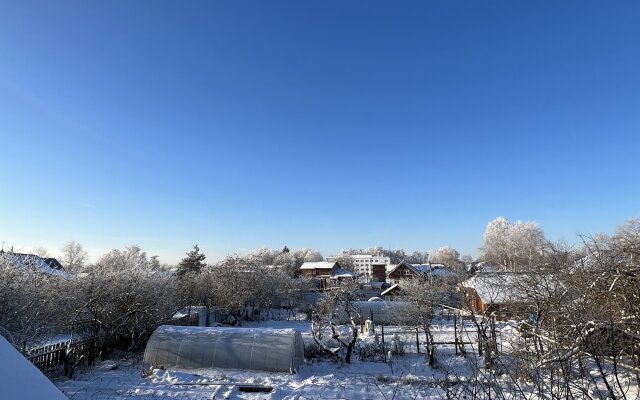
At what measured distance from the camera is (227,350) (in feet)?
50.3

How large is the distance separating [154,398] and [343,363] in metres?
8.57

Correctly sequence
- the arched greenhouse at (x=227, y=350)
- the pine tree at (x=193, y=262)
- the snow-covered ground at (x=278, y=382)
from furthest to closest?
the pine tree at (x=193, y=262) → the arched greenhouse at (x=227, y=350) → the snow-covered ground at (x=278, y=382)

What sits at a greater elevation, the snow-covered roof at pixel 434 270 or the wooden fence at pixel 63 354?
the snow-covered roof at pixel 434 270

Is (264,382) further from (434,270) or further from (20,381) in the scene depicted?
(434,270)

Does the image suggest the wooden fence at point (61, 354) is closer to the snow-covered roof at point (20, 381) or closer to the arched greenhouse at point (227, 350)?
the arched greenhouse at point (227, 350)

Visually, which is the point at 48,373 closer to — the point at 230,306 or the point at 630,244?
the point at 630,244

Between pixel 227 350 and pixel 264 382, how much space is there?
2.54 metres

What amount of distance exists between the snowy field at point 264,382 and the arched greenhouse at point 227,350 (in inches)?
14.4

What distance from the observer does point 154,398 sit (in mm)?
11562

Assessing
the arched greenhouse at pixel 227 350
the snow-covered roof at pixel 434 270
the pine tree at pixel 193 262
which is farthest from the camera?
the pine tree at pixel 193 262

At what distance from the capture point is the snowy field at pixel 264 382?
12.0 m

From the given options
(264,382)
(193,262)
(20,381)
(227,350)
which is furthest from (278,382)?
(193,262)

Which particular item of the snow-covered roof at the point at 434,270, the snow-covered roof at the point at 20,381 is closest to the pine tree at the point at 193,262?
the snow-covered roof at the point at 434,270

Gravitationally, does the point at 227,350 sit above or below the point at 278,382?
above
